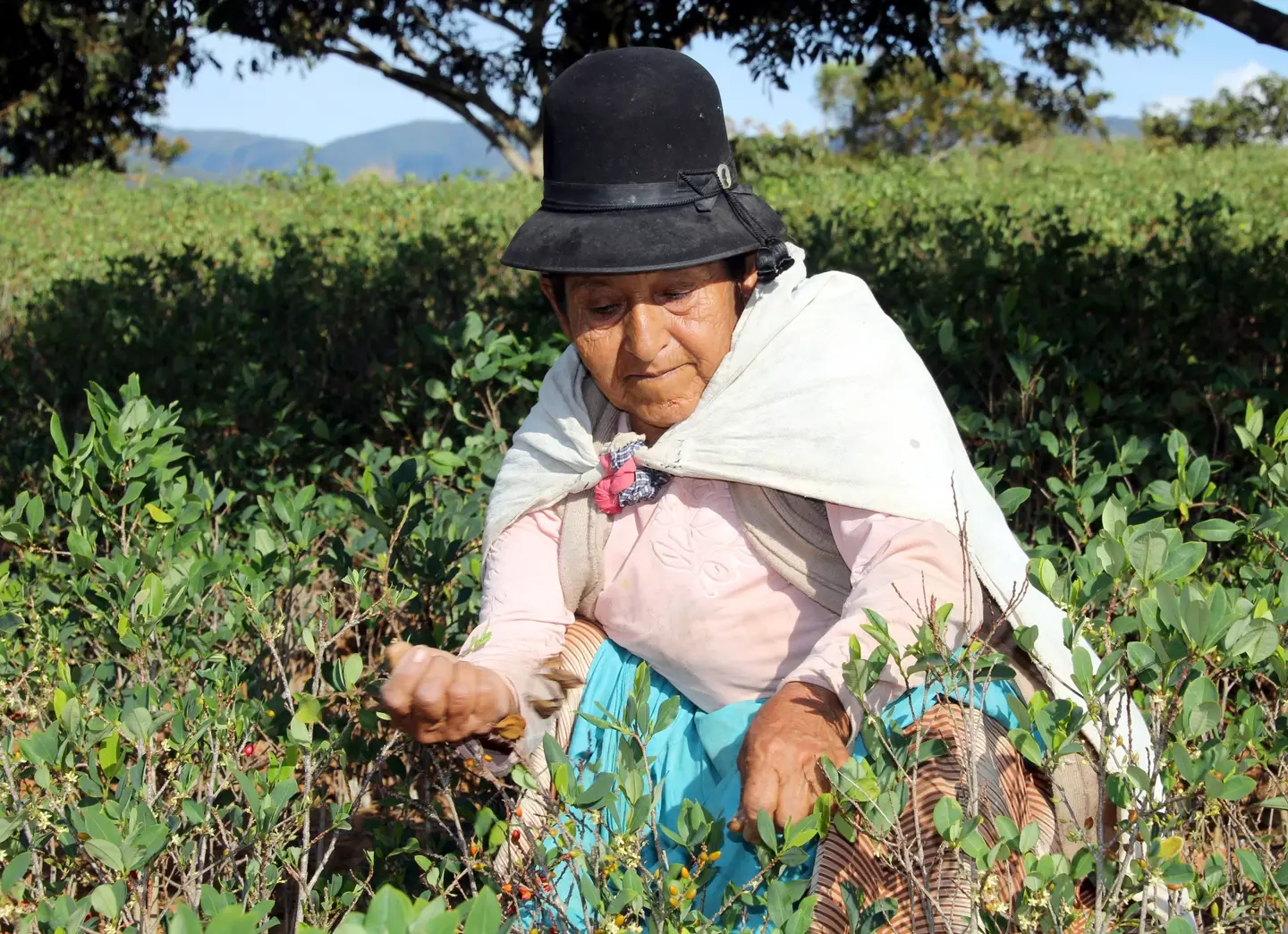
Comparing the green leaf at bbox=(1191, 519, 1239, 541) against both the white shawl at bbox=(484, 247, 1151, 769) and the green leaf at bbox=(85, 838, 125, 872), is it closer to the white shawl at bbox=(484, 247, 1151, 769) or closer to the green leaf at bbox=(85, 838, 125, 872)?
the white shawl at bbox=(484, 247, 1151, 769)

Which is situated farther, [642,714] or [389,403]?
[389,403]

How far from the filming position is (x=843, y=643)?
2.01 meters

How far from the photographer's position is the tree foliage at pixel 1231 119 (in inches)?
1362

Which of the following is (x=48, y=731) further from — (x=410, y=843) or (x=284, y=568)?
(x=284, y=568)

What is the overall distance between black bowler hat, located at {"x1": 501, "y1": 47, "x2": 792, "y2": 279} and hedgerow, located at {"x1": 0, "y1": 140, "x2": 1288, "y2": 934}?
2.47ft

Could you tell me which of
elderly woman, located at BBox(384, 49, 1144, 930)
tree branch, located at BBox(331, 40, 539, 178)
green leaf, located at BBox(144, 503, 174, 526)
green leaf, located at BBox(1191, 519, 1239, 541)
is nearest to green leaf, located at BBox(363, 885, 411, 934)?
elderly woman, located at BBox(384, 49, 1144, 930)

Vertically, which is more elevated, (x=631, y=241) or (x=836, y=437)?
(x=631, y=241)

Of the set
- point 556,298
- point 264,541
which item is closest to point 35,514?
point 264,541

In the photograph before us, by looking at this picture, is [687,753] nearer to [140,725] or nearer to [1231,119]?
[140,725]

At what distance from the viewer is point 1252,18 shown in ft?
12.9

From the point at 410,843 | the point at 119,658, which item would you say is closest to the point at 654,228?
the point at 410,843

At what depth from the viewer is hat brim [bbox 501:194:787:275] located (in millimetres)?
2154

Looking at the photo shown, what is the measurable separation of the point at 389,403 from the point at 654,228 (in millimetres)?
2762

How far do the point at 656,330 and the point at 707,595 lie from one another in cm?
46
